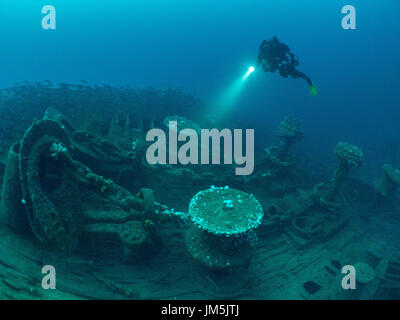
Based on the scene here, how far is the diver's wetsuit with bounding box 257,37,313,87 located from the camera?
10.5 m

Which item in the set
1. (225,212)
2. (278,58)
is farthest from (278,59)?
(225,212)

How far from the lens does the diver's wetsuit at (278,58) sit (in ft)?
34.6

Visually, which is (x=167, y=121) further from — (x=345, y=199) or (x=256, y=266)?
(x=345, y=199)

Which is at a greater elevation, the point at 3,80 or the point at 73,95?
the point at 3,80

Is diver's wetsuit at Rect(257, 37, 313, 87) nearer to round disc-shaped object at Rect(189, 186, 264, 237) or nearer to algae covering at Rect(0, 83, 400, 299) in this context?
algae covering at Rect(0, 83, 400, 299)

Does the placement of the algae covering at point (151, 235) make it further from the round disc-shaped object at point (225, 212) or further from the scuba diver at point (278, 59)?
the scuba diver at point (278, 59)

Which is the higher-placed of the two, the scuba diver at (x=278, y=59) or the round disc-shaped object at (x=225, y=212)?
the scuba diver at (x=278, y=59)

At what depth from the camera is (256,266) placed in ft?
23.8

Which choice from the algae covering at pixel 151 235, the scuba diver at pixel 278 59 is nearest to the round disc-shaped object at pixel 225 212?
the algae covering at pixel 151 235

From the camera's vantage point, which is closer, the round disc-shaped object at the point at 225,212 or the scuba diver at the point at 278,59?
the round disc-shaped object at the point at 225,212

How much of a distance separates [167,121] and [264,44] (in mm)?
5706

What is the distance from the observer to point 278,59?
10750 mm

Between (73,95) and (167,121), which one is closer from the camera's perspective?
(167,121)
